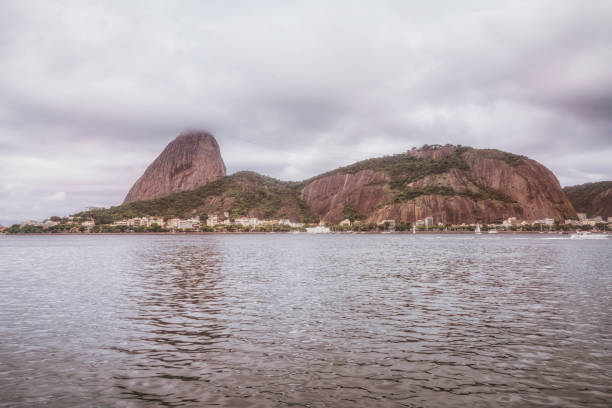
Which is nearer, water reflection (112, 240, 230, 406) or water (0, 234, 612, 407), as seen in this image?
water (0, 234, 612, 407)

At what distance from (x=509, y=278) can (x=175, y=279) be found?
1043 inches

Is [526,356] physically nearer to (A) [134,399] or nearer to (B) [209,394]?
(B) [209,394]

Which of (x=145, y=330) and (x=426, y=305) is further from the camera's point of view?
(x=426, y=305)

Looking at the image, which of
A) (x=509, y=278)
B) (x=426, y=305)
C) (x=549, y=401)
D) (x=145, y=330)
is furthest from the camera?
(x=509, y=278)

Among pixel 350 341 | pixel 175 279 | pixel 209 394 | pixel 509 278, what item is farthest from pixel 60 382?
pixel 509 278

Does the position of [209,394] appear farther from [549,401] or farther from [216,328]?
[549,401]

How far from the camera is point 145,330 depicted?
52.6ft

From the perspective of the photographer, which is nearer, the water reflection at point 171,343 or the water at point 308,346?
the water at point 308,346

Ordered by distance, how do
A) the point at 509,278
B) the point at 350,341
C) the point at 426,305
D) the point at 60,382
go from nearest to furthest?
the point at 60,382
the point at 350,341
the point at 426,305
the point at 509,278

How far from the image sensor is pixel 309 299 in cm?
2269

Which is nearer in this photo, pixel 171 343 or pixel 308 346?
pixel 308 346

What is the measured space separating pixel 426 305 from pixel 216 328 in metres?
10.8

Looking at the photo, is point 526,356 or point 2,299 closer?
point 526,356

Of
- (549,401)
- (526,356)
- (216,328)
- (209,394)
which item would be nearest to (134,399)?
(209,394)
